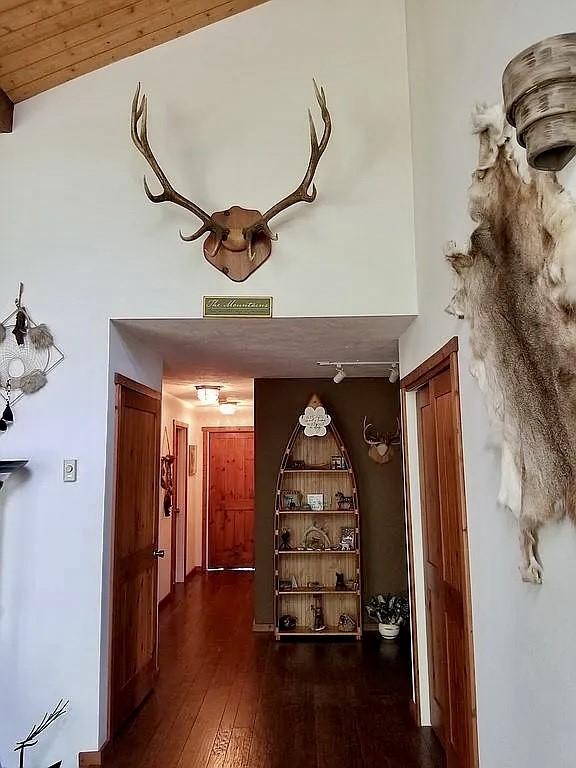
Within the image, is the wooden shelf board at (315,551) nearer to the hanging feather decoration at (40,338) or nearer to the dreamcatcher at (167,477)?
the dreamcatcher at (167,477)

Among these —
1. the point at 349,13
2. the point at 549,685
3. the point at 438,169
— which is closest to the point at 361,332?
the point at 438,169

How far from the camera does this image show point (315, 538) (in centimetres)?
561

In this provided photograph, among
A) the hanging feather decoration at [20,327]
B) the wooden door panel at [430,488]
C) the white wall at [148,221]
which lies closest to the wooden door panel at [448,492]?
the wooden door panel at [430,488]

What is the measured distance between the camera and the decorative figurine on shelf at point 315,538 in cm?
557

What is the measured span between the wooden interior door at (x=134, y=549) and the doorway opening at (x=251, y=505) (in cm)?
18

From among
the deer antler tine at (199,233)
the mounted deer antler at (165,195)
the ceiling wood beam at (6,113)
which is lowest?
the deer antler tine at (199,233)

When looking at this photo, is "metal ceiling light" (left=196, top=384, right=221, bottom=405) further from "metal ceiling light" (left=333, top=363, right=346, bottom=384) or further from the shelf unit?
"metal ceiling light" (left=333, top=363, right=346, bottom=384)

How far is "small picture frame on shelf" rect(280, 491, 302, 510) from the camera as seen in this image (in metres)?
5.62

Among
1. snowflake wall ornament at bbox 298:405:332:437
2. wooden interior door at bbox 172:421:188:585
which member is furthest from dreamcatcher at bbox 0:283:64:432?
wooden interior door at bbox 172:421:188:585

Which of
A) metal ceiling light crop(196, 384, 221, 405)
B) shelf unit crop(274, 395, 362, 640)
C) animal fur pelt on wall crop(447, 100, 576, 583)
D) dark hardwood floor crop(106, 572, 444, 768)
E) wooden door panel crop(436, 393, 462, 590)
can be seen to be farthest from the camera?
metal ceiling light crop(196, 384, 221, 405)

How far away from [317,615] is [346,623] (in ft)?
0.86

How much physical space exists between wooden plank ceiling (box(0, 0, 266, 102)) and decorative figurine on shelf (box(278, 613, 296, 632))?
4441 millimetres

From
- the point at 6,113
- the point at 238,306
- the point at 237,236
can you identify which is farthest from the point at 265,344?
the point at 6,113

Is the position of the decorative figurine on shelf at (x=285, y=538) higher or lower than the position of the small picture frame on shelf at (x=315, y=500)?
lower
